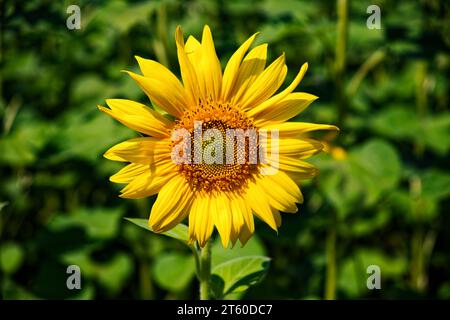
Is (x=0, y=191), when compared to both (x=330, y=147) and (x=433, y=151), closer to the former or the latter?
(x=330, y=147)

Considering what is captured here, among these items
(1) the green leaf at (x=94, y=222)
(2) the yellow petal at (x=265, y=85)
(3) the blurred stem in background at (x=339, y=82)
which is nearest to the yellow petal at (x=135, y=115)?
(2) the yellow petal at (x=265, y=85)

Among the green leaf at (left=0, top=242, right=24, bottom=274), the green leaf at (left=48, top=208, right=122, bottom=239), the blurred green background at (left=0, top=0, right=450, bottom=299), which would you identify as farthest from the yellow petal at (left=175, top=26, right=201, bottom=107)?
the green leaf at (left=0, top=242, right=24, bottom=274)

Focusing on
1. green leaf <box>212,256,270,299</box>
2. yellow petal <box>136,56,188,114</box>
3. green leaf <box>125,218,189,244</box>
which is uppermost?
yellow petal <box>136,56,188,114</box>

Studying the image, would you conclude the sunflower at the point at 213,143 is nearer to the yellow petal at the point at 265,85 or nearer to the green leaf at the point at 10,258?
the yellow petal at the point at 265,85

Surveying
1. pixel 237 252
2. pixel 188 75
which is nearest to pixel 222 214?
pixel 188 75

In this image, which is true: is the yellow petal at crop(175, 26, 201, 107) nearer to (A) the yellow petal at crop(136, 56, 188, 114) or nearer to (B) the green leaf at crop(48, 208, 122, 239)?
(A) the yellow petal at crop(136, 56, 188, 114)
